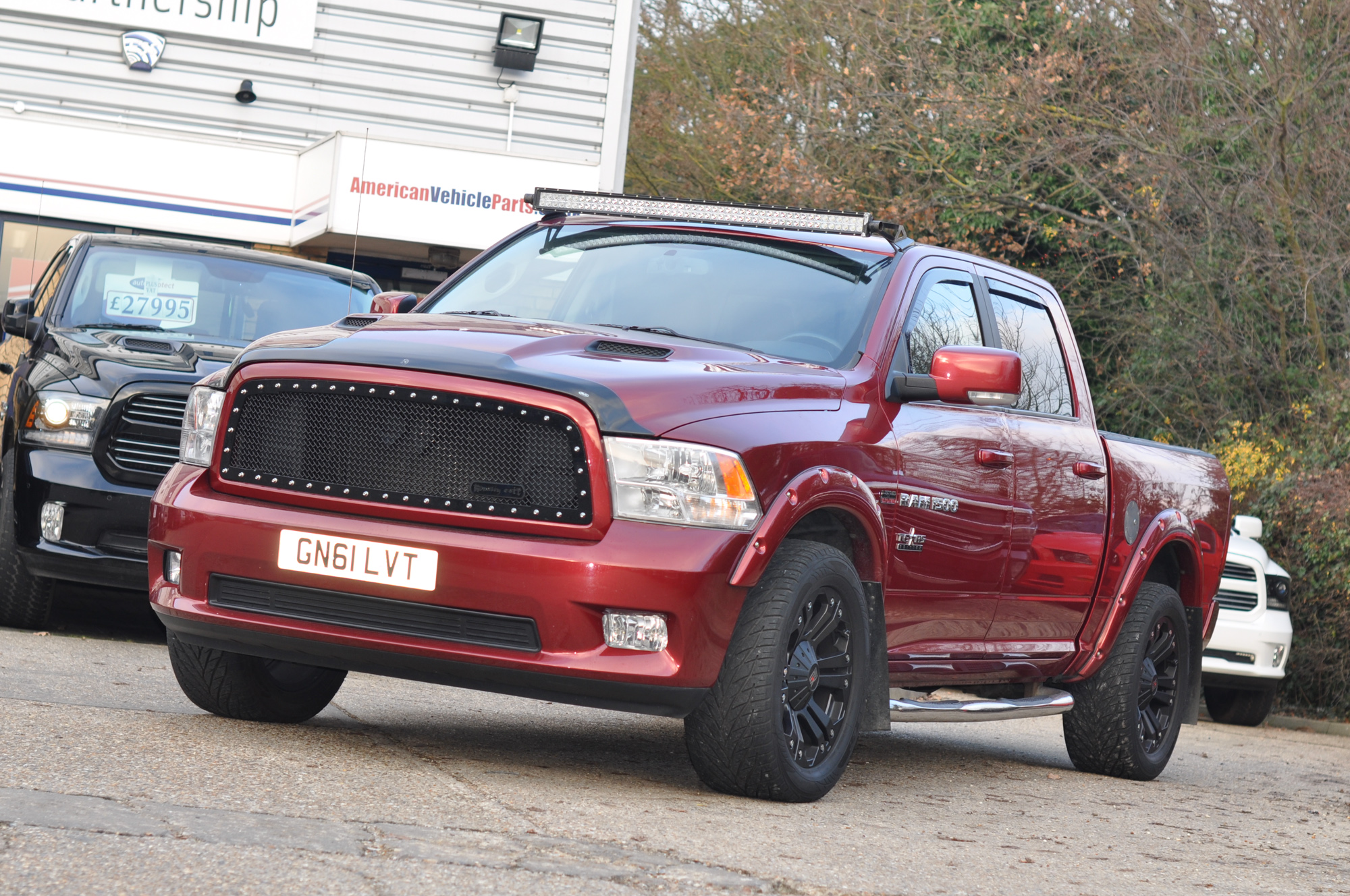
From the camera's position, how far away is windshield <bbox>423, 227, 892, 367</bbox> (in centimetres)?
568

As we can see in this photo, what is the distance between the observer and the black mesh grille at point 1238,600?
12.9 m

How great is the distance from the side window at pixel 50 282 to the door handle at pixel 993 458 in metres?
5.53

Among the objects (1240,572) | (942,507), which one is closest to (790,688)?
(942,507)

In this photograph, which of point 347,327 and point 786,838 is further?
point 347,327

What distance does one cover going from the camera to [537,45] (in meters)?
18.8

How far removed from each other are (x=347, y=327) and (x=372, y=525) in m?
0.89

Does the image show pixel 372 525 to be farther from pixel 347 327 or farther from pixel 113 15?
pixel 113 15

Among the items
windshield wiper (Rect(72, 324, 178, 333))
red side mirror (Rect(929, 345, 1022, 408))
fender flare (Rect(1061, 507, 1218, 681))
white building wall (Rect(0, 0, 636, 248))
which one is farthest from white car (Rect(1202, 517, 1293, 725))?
white building wall (Rect(0, 0, 636, 248))

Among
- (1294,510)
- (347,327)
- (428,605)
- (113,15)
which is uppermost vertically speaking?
(113,15)

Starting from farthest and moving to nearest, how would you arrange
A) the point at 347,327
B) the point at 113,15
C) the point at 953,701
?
the point at 113,15
the point at 953,701
the point at 347,327

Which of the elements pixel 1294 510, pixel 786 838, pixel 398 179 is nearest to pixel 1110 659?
pixel 786 838

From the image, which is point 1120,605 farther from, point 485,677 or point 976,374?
point 485,677

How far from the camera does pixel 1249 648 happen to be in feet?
41.9

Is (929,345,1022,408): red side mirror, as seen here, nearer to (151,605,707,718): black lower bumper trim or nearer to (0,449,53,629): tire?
(151,605,707,718): black lower bumper trim
